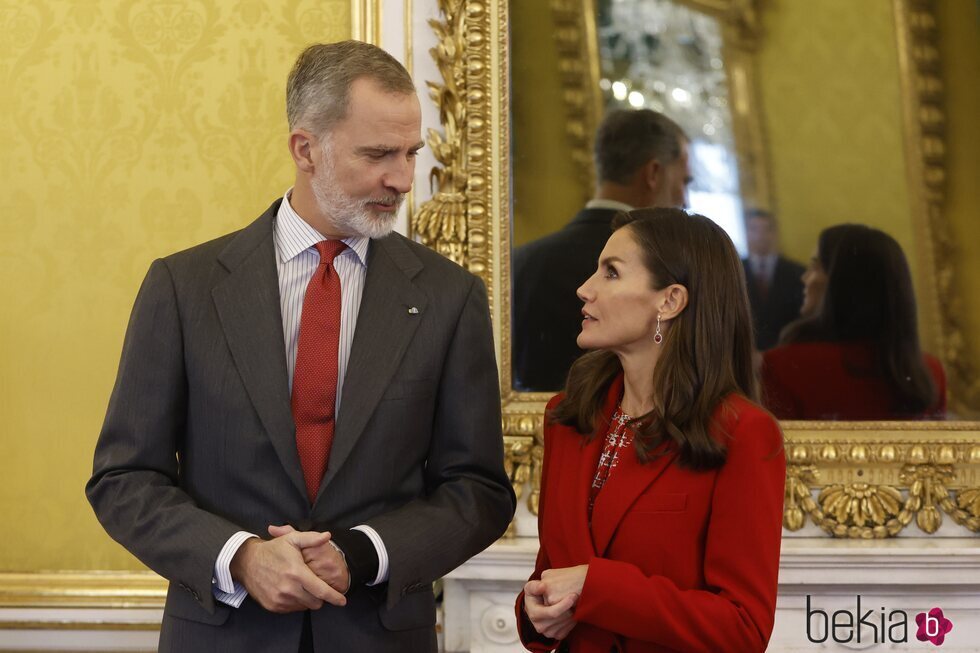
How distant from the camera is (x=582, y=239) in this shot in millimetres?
3242

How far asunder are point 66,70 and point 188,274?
1.72 m

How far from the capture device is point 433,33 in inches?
129

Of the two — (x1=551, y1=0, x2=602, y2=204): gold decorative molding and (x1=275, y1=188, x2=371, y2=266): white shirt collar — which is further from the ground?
(x1=551, y1=0, x2=602, y2=204): gold decorative molding

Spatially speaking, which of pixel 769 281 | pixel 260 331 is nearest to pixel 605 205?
pixel 769 281

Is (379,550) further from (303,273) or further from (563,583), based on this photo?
(303,273)

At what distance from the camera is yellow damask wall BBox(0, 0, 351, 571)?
3373 millimetres

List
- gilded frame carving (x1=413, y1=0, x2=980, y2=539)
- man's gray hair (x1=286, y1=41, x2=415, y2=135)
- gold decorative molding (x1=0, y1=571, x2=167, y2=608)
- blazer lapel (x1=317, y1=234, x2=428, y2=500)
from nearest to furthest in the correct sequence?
blazer lapel (x1=317, y1=234, x2=428, y2=500) → man's gray hair (x1=286, y1=41, x2=415, y2=135) → gilded frame carving (x1=413, y1=0, x2=980, y2=539) → gold decorative molding (x1=0, y1=571, x2=167, y2=608)

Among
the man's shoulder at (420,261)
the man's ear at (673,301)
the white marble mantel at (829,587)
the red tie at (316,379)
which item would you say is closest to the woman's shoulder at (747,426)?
the man's ear at (673,301)

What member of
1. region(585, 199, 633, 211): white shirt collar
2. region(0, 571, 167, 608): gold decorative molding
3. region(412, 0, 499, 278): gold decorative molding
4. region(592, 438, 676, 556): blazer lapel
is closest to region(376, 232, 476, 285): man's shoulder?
region(592, 438, 676, 556): blazer lapel

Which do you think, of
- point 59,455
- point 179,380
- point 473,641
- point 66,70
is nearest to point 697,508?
point 179,380

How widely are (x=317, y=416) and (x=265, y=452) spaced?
0.11 m

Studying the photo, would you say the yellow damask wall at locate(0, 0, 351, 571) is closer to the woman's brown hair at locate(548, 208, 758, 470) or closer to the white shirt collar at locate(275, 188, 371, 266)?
the white shirt collar at locate(275, 188, 371, 266)

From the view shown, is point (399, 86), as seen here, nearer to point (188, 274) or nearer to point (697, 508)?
point (188, 274)

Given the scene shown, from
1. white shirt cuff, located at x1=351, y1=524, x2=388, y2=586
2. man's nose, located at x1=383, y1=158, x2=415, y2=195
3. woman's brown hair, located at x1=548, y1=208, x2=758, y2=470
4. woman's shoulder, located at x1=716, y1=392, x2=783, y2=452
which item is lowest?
white shirt cuff, located at x1=351, y1=524, x2=388, y2=586
